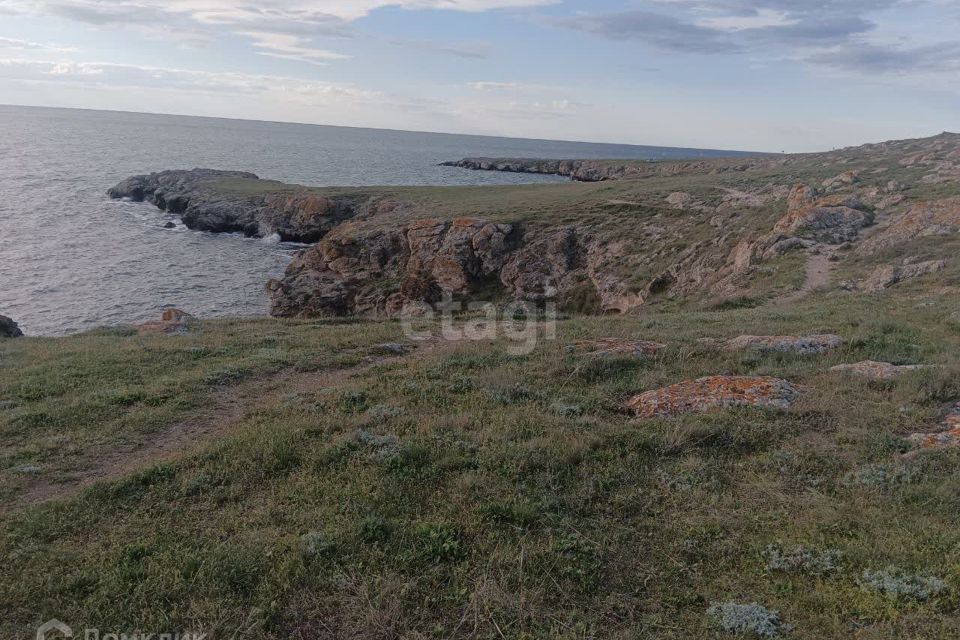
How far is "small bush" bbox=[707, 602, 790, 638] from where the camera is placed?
15.0ft

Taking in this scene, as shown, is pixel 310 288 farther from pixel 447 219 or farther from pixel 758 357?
pixel 758 357

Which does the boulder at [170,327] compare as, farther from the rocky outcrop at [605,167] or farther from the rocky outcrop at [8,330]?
the rocky outcrop at [605,167]

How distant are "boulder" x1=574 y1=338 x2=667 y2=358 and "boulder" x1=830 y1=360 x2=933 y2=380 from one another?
338 cm

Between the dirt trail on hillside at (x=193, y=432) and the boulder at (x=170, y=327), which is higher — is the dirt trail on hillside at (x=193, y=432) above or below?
above

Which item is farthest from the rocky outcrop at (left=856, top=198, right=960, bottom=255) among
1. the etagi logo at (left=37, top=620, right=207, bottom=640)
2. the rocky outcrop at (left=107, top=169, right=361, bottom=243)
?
the rocky outcrop at (left=107, top=169, right=361, bottom=243)

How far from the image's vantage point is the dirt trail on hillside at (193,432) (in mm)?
7406

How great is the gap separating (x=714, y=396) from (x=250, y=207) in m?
56.4

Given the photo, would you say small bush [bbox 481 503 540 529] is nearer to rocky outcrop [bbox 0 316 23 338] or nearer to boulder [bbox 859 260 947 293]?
boulder [bbox 859 260 947 293]

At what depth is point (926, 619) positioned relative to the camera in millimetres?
4520

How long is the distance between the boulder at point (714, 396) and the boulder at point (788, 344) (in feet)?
7.63

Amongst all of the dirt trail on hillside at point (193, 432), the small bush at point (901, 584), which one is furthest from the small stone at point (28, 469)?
the small bush at point (901, 584)

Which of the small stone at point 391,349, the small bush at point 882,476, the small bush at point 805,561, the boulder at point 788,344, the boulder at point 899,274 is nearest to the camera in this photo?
the small bush at point 805,561

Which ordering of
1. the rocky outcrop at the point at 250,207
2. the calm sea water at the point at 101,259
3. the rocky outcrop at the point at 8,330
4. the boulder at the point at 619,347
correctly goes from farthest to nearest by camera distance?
the rocky outcrop at the point at 250,207 → the calm sea water at the point at 101,259 → the rocky outcrop at the point at 8,330 → the boulder at the point at 619,347

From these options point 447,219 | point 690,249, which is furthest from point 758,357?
point 447,219
